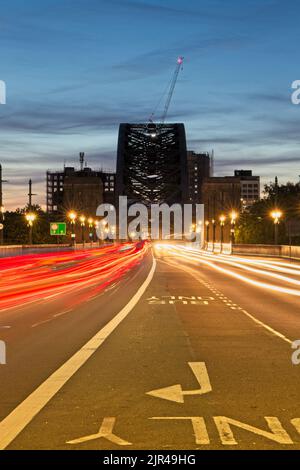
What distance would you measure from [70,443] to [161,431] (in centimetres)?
94

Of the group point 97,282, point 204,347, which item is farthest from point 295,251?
point 204,347

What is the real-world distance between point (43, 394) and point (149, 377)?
1.75 meters

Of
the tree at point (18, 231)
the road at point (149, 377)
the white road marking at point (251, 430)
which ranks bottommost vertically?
the road at point (149, 377)

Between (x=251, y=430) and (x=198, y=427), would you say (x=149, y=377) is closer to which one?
(x=198, y=427)

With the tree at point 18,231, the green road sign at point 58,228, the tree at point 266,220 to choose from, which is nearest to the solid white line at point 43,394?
the tree at point 266,220

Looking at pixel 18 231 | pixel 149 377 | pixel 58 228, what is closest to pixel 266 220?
pixel 58 228

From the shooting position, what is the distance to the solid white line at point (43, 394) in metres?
6.84

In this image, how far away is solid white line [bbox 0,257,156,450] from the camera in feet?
22.4

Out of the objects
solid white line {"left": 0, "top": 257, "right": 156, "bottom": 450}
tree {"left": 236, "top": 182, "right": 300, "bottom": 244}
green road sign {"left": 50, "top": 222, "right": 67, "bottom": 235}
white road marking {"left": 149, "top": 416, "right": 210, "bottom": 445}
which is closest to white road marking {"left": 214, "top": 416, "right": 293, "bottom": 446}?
white road marking {"left": 149, "top": 416, "right": 210, "bottom": 445}

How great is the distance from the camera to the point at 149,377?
9727 millimetres

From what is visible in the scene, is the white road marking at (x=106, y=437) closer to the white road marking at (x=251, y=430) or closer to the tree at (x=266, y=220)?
the white road marking at (x=251, y=430)

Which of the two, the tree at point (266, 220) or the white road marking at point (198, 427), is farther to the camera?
the tree at point (266, 220)

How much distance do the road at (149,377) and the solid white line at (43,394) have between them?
18 mm

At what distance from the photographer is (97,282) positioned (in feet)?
112
